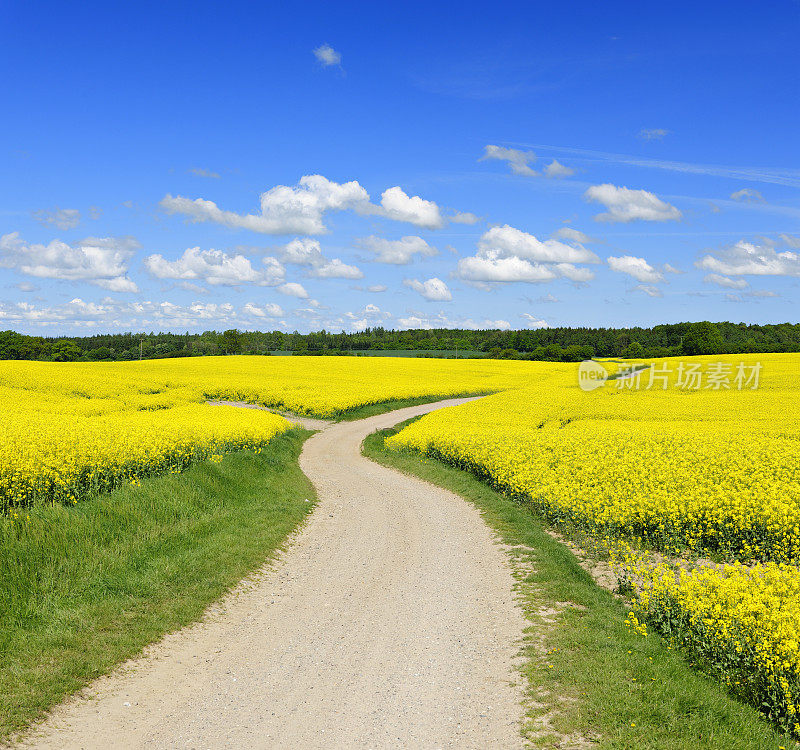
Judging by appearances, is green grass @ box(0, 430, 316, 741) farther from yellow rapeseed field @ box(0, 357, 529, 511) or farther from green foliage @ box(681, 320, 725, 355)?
green foliage @ box(681, 320, 725, 355)

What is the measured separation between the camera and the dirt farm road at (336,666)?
598cm

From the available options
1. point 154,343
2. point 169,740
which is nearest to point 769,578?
point 169,740

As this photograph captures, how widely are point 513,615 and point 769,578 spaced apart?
4.21 meters

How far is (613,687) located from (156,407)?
37.8 metres

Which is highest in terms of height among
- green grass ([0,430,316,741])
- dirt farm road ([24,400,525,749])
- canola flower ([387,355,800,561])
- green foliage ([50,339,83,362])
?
green foliage ([50,339,83,362])

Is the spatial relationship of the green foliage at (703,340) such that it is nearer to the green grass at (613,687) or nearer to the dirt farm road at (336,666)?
the dirt farm road at (336,666)

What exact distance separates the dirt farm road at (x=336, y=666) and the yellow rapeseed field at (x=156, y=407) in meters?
6.02

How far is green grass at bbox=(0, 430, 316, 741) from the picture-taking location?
23.2ft

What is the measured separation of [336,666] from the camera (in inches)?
293

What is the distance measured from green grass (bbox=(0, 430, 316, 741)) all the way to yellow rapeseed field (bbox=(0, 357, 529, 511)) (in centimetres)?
→ 158

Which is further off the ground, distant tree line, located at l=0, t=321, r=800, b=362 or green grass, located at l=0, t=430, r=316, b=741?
distant tree line, located at l=0, t=321, r=800, b=362

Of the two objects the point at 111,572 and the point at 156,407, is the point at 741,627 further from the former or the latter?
the point at 156,407

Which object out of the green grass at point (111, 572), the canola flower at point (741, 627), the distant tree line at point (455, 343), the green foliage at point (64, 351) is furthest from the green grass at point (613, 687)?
the green foliage at point (64, 351)

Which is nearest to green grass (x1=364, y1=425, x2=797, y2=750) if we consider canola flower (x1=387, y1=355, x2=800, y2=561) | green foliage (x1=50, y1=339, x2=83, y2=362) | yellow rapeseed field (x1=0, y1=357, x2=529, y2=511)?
canola flower (x1=387, y1=355, x2=800, y2=561)
